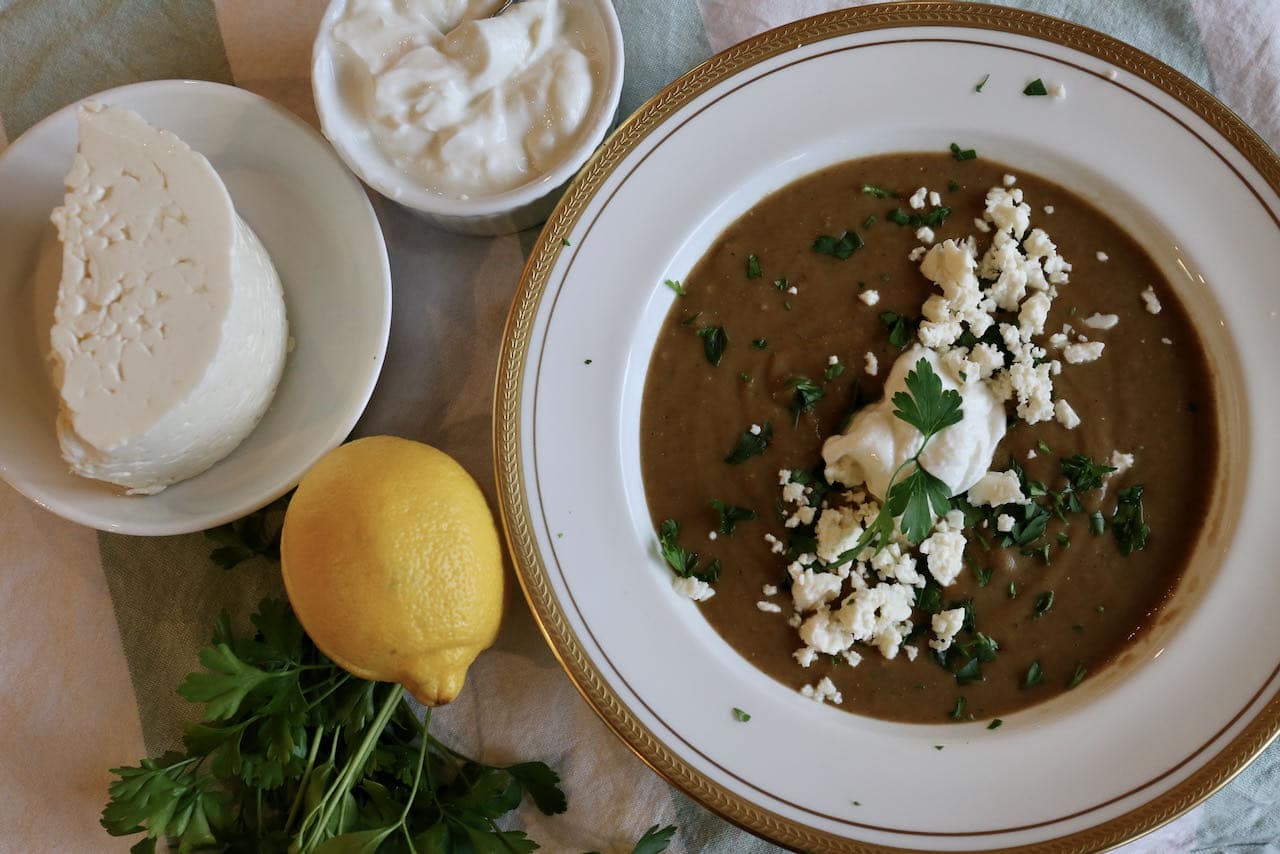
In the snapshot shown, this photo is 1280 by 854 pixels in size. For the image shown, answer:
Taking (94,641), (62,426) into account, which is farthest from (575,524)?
(94,641)

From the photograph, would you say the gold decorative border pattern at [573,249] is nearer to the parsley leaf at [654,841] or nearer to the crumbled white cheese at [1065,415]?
the parsley leaf at [654,841]

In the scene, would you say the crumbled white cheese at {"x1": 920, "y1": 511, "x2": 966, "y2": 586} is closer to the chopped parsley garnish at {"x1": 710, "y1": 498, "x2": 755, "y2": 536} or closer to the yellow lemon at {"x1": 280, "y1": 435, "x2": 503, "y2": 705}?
the chopped parsley garnish at {"x1": 710, "y1": 498, "x2": 755, "y2": 536}

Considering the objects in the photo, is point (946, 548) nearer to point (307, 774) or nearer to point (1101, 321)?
point (1101, 321)

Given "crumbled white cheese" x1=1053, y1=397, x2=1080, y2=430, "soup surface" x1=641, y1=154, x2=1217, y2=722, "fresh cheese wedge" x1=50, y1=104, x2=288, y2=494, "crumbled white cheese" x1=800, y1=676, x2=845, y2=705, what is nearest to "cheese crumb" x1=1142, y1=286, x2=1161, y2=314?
"soup surface" x1=641, y1=154, x2=1217, y2=722

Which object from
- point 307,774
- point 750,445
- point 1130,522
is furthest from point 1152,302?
point 307,774

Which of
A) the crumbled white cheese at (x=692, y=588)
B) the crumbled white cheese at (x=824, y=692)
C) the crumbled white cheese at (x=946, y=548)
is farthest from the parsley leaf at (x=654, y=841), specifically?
the crumbled white cheese at (x=946, y=548)

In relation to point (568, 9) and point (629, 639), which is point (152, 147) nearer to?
point (568, 9)
